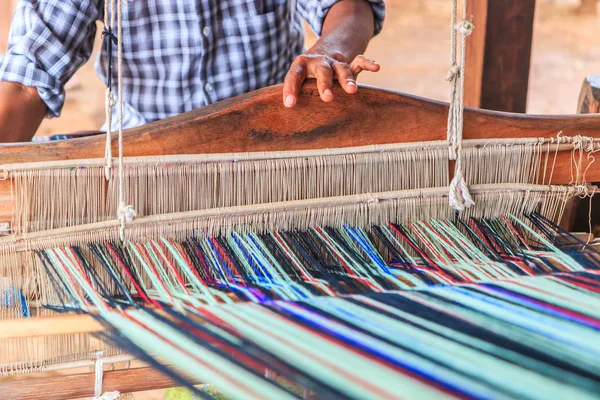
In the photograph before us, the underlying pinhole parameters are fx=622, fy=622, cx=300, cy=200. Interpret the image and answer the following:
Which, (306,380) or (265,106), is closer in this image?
(306,380)

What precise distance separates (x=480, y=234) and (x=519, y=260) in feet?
0.31

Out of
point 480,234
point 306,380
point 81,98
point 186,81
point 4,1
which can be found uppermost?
point 4,1

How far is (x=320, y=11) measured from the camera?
5.07 feet

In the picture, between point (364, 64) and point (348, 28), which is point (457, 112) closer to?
point (364, 64)

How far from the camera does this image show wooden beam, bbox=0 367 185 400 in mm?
900

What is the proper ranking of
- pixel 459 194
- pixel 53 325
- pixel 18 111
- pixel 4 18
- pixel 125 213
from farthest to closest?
1. pixel 4 18
2. pixel 18 111
3. pixel 459 194
4. pixel 125 213
5. pixel 53 325

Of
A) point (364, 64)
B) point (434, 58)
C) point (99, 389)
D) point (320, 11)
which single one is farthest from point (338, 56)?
point (434, 58)

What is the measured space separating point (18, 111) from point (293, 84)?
2.17ft

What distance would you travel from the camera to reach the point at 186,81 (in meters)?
1.53

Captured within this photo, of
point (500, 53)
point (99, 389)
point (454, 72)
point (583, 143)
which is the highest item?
point (500, 53)

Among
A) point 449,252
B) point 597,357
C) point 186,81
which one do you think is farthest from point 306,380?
point 186,81

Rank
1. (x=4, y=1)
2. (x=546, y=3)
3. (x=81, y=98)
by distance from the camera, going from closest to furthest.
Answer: (x=4, y=1) → (x=81, y=98) → (x=546, y=3)

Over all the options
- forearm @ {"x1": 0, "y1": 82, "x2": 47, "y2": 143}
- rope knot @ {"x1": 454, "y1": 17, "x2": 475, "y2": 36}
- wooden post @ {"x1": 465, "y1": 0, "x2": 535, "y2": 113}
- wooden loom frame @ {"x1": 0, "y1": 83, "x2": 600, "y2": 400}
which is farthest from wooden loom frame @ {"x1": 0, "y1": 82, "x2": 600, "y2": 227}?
wooden post @ {"x1": 465, "y1": 0, "x2": 535, "y2": 113}

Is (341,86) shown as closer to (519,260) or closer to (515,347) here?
(519,260)
